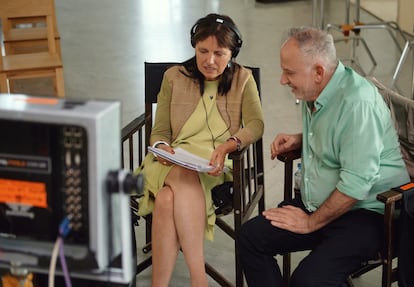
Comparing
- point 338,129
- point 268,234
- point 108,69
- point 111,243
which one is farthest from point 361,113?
point 108,69

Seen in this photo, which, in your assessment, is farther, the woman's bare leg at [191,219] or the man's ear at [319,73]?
the woman's bare leg at [191,219]

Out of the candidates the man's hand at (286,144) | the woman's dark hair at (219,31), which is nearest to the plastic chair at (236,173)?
the man's hand at (286,144)

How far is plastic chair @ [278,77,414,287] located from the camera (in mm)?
2186

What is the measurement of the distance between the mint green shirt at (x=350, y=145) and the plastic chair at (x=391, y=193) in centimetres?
9

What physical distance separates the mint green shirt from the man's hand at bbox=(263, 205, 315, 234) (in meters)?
0.05

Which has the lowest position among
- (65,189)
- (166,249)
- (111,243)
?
(166,249)

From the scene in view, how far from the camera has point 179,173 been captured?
262cm

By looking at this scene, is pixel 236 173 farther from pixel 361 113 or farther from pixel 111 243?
pixel 111 243

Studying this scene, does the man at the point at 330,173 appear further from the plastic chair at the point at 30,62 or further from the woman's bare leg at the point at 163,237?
the plastic chair at the point at 30,62

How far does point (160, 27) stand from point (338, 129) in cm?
496

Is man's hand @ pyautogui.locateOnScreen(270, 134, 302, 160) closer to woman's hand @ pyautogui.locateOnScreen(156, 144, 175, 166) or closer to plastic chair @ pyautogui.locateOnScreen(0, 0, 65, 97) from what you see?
woman's hand @ pyautogui.locateOnScreen(156, 144, 175, 166)

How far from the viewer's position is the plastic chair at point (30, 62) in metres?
4.54

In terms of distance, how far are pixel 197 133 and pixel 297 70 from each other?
0.64 m

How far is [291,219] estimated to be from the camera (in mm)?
2367
